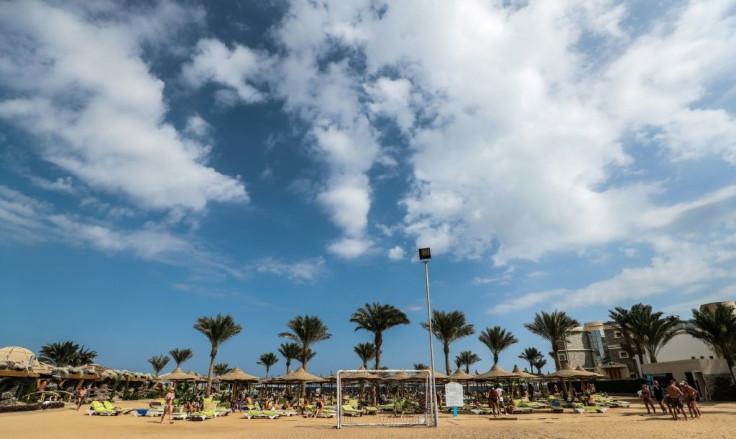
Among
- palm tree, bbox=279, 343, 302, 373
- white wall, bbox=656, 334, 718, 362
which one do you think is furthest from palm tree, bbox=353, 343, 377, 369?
white wall, bbox=656, 334, 718, 362

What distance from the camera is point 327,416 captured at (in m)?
21.9

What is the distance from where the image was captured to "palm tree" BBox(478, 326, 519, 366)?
4147 cm

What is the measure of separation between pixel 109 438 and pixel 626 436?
15829 mm

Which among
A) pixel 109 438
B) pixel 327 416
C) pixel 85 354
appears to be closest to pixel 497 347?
pixel 327 416

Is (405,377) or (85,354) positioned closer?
(405,377)

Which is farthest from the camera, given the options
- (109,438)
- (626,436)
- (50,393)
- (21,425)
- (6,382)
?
(50,393)

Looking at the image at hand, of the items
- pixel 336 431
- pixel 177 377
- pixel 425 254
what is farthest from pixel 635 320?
pixel 177 377

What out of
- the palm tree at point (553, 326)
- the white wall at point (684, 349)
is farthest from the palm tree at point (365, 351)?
the white wall at point (684, 349)

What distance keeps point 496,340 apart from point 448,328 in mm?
8524

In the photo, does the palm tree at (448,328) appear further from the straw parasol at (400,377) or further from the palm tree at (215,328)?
the palm tree at (215,328)

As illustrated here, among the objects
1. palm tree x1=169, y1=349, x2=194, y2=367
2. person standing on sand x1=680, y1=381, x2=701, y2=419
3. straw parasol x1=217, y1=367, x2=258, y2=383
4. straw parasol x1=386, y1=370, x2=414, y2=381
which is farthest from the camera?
palm tree x1=169, y1=349, x2=194, y2=367

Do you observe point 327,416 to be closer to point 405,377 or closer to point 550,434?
point 405,377

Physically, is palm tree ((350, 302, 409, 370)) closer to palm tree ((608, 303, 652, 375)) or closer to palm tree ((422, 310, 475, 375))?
palm tree ((422, 310, 475, 375))

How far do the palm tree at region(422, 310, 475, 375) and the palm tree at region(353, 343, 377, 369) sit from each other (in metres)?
14.1
